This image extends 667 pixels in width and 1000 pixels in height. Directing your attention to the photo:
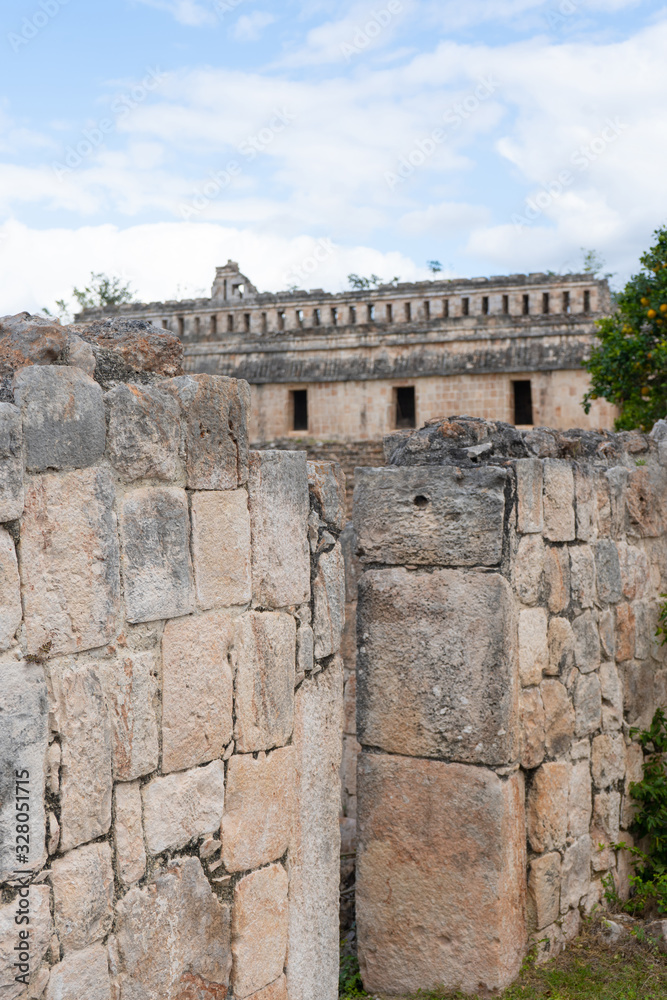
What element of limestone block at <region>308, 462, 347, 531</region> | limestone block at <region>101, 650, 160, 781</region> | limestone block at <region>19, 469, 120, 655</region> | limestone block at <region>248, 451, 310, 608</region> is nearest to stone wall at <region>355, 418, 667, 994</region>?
limestone block at <region>308, 462, 347, 531</region>

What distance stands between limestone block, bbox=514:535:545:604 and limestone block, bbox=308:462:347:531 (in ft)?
3.14

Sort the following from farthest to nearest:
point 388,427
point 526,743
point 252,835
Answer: point 388,427 < point 526,743 < point 252,835

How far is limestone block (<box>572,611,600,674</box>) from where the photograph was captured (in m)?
4.16

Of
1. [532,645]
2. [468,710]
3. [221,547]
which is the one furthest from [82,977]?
[532,645]

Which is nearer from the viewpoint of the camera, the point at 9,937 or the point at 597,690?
the point at 9,937

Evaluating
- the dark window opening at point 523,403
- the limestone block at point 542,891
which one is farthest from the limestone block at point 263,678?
the dark window opening at point 523,403

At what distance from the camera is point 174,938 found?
2.30 m

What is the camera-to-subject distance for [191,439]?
240 cm

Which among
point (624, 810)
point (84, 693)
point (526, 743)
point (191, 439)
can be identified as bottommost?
point (624, 810)

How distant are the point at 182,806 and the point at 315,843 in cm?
68

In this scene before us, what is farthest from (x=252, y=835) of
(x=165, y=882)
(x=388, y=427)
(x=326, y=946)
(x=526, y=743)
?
(x=388, y=427)

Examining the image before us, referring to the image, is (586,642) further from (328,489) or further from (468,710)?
(328,489)

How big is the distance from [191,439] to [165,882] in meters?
1.09

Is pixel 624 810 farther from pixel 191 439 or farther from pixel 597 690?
pixel 191 439
